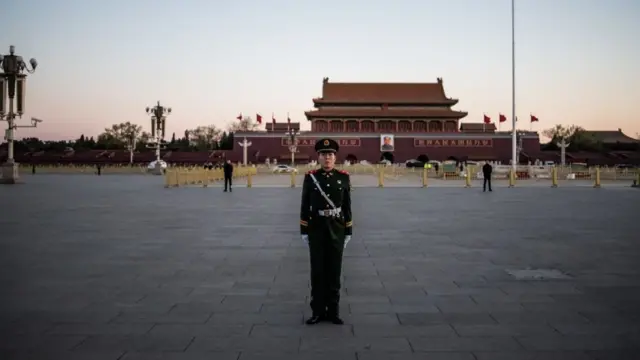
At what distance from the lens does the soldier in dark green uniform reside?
3.97 m

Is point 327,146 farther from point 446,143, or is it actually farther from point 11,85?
point 446,143

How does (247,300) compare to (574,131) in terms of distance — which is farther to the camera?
(574,131)

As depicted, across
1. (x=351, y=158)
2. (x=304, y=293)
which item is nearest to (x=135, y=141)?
(x=351, y=158)

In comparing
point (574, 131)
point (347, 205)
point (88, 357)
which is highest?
point (574, 131)

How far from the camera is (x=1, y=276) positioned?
545cm

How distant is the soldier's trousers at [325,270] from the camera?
3.95 m

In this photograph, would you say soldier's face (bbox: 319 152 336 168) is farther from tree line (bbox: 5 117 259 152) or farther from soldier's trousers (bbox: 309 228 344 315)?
tree line (bbox: 5 117 259 152)

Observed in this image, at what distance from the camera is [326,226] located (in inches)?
158

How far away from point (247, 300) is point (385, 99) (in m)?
53.4

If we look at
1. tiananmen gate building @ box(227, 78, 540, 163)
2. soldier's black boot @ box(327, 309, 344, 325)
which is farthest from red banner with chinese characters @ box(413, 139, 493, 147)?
soldier's black boot @ box(327, 309, 344, 325)

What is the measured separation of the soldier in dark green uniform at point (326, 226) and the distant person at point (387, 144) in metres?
51.7

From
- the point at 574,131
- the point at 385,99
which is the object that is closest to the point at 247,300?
the point at 385,99

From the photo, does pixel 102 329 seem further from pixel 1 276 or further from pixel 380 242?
pixel 380 242

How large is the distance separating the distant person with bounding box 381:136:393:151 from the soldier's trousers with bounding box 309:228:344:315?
51835mm
